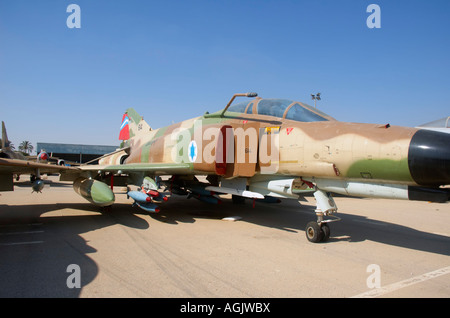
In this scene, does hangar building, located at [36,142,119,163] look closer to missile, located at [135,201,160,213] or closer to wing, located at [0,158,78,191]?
wing, located at [0,158,78,191]

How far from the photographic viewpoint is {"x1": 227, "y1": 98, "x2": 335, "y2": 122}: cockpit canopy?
6198 mm

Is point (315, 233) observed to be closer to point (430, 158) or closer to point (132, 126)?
point (430, 158)

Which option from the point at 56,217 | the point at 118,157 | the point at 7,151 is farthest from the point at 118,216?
the point at 7,151

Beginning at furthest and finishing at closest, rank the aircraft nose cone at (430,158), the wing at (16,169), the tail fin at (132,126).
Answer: the tail fin at (132,126), the wing at (16,169), the aircraft nose cone at (430,158)

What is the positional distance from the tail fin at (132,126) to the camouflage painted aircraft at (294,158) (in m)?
3.59

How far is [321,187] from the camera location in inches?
227

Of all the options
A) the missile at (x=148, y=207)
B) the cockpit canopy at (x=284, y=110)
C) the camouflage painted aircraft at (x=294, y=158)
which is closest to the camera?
the camouflage painted aircraft at (x=294, y=158)

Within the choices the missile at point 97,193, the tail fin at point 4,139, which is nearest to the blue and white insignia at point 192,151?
the missile at point 97,193

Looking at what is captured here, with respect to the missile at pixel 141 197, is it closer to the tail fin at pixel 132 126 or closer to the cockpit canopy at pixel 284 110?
the cockpit canopy at pixel 284 110

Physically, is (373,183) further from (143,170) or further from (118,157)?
(118,157)

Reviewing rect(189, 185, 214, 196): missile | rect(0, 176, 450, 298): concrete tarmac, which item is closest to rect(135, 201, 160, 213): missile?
rect(0, 176, 450, 298): concrete tarmac

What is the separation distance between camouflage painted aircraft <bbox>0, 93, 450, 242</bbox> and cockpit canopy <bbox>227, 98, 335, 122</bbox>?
0.02m

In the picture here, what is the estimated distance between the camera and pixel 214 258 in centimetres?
473

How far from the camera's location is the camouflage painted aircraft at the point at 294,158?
14.5 feet
